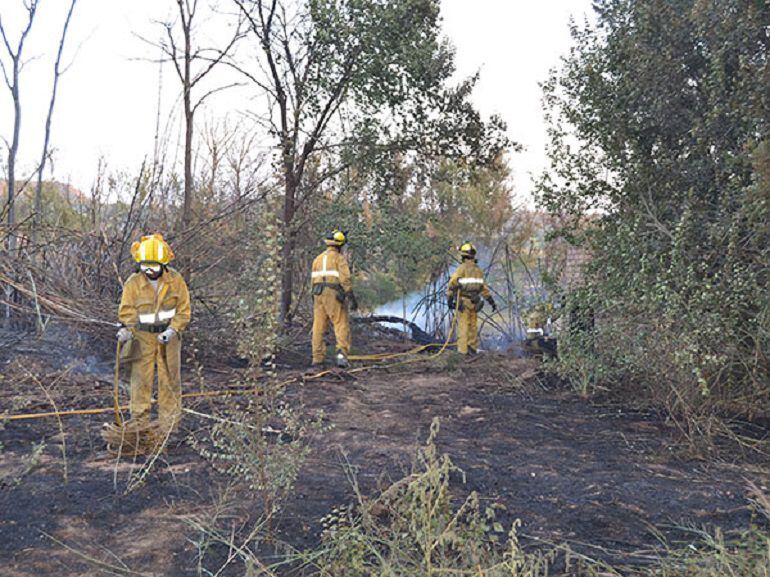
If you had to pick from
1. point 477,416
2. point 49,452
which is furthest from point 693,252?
point 49,452

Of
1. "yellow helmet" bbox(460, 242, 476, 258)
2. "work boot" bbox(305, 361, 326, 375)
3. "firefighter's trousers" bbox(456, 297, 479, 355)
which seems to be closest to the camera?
"work boot" bbox(305, 361, 326, 375)

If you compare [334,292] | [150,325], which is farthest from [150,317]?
[334,292]

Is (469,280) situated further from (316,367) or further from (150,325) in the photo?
(150,325)

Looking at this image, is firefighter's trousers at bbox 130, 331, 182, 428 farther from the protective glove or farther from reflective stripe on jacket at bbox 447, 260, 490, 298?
reflective stripe on jacket at bbox 447, 260, 490, 298

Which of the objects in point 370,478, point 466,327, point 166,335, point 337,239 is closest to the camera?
point 370,478

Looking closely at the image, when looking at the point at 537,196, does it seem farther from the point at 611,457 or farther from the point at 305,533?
the point at 305,533

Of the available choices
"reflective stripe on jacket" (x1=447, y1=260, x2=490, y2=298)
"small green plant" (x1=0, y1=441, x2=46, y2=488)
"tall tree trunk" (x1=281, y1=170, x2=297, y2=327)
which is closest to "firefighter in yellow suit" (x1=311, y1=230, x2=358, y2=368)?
"tall tree trunk" (x1=281, y1=170, x2=297, y2=327)

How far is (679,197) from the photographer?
6828 millimetres

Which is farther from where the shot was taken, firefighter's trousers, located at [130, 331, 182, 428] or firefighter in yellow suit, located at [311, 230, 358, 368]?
firefighter in yellow suit, located at [311, 230, 358, 368]

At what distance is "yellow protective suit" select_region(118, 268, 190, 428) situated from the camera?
18.7 ft

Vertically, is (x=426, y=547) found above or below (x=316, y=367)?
below

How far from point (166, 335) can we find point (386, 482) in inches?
82.9

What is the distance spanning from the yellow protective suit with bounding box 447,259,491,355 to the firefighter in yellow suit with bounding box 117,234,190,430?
6239 mm

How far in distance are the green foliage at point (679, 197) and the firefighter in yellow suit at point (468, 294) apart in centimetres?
341
